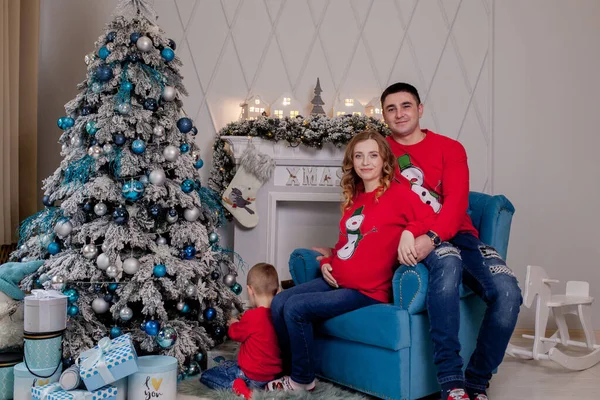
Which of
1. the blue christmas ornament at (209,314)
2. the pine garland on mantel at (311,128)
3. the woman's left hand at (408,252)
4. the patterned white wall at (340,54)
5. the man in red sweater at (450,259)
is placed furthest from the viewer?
the patterned white wall at (340,54)

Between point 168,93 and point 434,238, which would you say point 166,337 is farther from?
point 434,238

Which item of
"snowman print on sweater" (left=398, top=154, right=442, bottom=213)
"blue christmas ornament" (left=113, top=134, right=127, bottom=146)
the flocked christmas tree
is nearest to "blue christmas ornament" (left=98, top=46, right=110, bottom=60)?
the flocked christmas tree

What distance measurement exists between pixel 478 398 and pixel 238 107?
8.05 feet

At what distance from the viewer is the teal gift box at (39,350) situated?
2223 millimetres

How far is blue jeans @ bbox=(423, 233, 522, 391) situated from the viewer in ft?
7.16

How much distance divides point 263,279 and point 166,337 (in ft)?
1.60

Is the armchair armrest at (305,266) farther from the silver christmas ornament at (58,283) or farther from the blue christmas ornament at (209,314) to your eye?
the silver christmas ornament at (58,283)

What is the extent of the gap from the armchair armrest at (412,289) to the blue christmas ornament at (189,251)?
3.20ft

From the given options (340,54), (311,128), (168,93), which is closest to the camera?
(168,93)

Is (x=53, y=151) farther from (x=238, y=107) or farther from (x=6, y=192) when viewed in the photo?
(x=238, y=107)

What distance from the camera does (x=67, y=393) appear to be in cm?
209

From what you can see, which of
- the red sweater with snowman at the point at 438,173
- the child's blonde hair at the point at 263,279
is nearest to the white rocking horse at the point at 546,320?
the red sweater with snowman at the point at 438,173

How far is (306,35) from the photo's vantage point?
395cm

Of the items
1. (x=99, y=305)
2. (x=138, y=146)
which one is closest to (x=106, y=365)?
(x=99, y=305)
